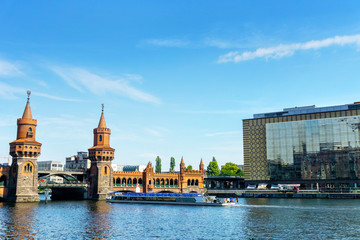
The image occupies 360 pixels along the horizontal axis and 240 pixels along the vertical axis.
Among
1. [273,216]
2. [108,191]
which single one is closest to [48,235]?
[273,216]

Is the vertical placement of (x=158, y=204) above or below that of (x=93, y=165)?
below

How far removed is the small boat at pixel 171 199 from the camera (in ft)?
372

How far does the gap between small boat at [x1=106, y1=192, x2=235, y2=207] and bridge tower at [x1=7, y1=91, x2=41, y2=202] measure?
26276 mm

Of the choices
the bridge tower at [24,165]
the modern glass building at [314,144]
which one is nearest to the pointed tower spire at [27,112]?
the bridge tower at [24,165]

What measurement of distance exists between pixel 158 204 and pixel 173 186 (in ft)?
183

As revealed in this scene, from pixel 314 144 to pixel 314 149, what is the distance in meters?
2.40

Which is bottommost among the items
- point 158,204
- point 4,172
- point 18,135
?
point 158,204

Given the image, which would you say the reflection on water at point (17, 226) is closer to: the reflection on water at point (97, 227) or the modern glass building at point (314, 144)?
the reflection on water at point (97, 227)

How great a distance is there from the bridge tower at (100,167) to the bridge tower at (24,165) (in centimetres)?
2301

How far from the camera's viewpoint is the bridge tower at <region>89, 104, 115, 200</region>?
Answer: 5659 inches

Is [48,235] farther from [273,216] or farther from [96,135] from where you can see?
[96,135]

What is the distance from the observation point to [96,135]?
15038cm

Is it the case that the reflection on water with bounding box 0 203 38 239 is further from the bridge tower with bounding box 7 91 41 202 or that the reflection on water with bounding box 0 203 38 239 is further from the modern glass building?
the modern glass building

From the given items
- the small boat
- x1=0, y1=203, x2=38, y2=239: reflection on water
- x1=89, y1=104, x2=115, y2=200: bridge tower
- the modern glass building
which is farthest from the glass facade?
x1=0, y1=203, x2=38, y2=239: reflection on water
